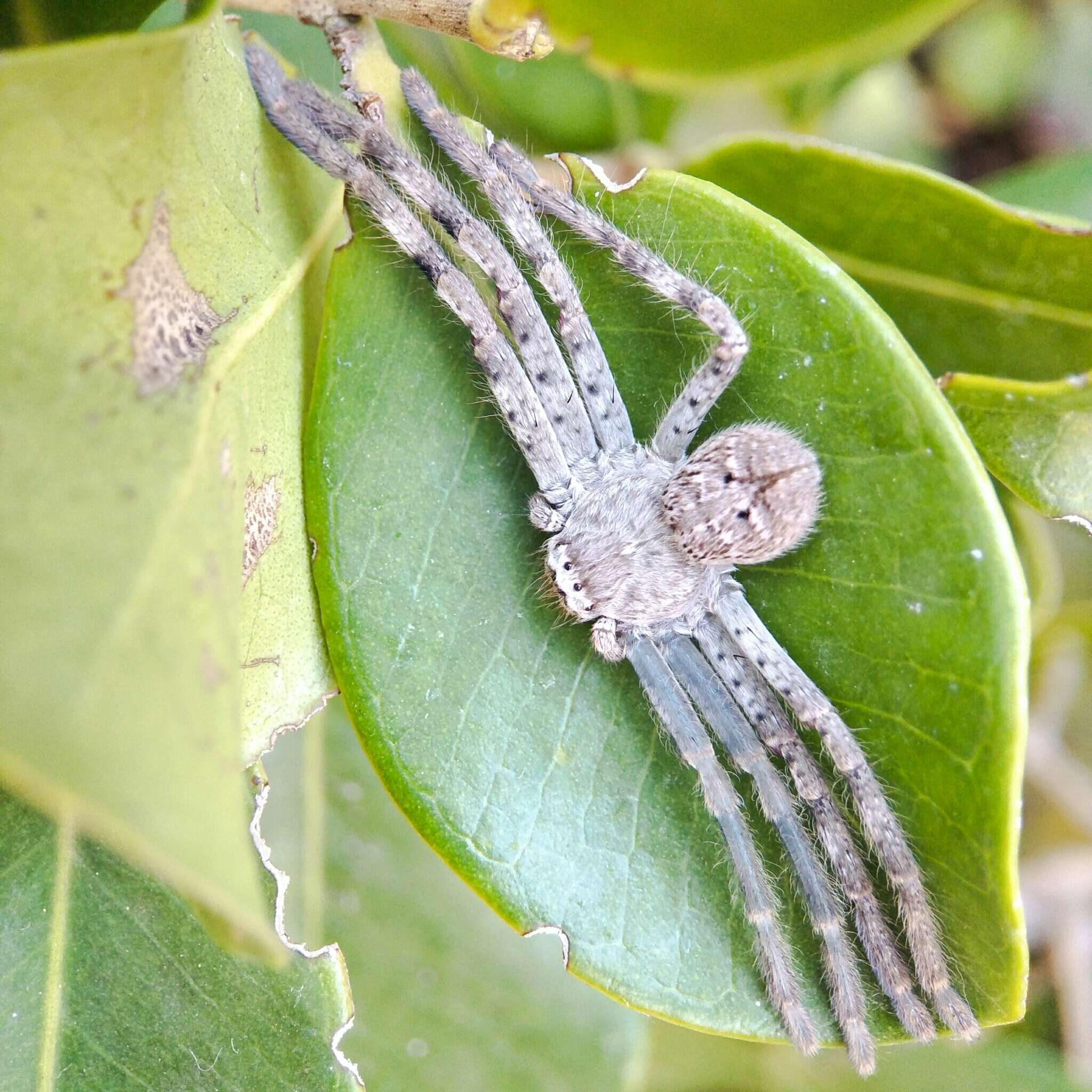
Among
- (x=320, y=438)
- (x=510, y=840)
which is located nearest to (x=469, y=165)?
(x=320, y=438)

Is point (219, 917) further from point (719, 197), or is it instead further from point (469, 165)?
point (469, 165)

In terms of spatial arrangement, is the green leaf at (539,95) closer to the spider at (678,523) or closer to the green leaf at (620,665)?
the spider at (678,523)

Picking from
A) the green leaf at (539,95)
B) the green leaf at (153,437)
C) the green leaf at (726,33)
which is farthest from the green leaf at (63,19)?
the green leaf at (539,95)

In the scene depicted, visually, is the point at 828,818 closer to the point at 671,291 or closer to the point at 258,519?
the point at 671,291

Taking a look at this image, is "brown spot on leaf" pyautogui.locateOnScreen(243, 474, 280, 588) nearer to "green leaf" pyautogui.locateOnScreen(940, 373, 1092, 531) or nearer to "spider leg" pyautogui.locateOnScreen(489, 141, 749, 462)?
"spider leg" pyautogui.locateOnScreen(489, 141, 749, 462)

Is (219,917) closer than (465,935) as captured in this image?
Yes

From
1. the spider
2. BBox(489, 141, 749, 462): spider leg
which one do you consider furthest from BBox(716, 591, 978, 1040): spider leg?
BBox(489, 141, 749, 462): spider leg
